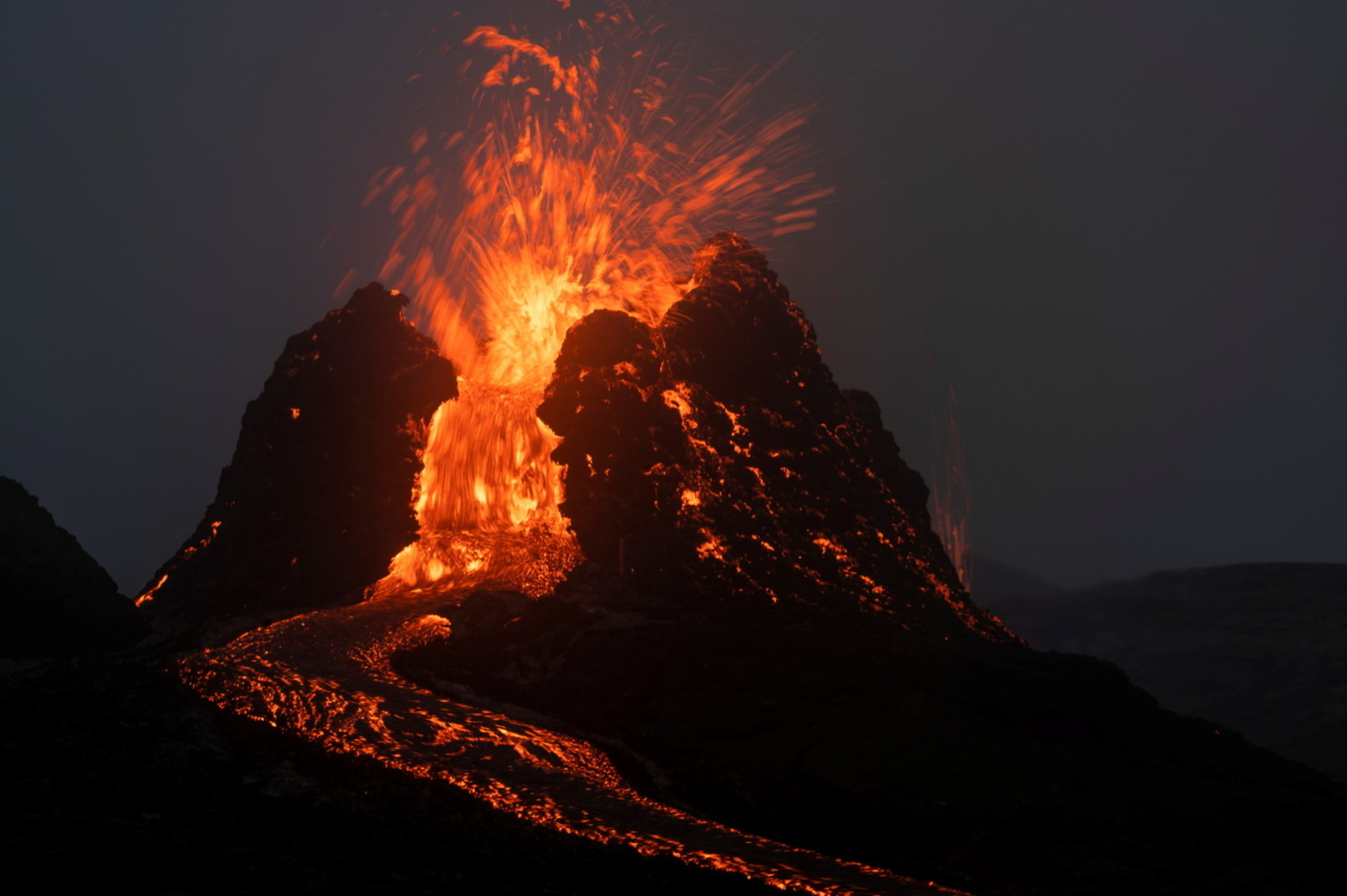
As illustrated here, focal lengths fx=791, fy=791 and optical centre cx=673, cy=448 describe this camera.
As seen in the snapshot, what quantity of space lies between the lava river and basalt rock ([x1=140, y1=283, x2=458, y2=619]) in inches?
223

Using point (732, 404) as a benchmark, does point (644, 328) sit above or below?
above

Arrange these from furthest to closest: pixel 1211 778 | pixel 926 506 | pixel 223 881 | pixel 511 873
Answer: pixel 926 506 → pixel 1211 778 → pixel 511 873 → pixel 223 881

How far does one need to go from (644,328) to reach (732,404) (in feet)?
17.0

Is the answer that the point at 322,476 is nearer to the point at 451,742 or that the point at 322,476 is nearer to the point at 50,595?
the point at 50,595

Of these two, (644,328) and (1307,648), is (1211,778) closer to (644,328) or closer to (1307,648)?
(644,328)

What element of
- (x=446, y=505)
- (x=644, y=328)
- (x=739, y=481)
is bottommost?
(x=446, y=505)

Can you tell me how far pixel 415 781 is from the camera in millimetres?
13773

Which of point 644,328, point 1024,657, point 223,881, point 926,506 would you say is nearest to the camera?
point 223,881

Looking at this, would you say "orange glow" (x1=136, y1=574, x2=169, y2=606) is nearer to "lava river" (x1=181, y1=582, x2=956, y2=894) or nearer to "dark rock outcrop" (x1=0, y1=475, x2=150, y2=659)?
"dark rock outcrop" (x1=0, y1=475, x2=150, y2=659)

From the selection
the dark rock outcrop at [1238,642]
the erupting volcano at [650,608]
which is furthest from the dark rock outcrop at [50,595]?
the dark rock outcrop at [1238,642]

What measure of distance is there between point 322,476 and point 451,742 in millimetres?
19918

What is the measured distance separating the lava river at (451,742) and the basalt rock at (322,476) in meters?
5.67

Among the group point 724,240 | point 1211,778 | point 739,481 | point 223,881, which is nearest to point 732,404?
point 739,481

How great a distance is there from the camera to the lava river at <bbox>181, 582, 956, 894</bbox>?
470 inches
